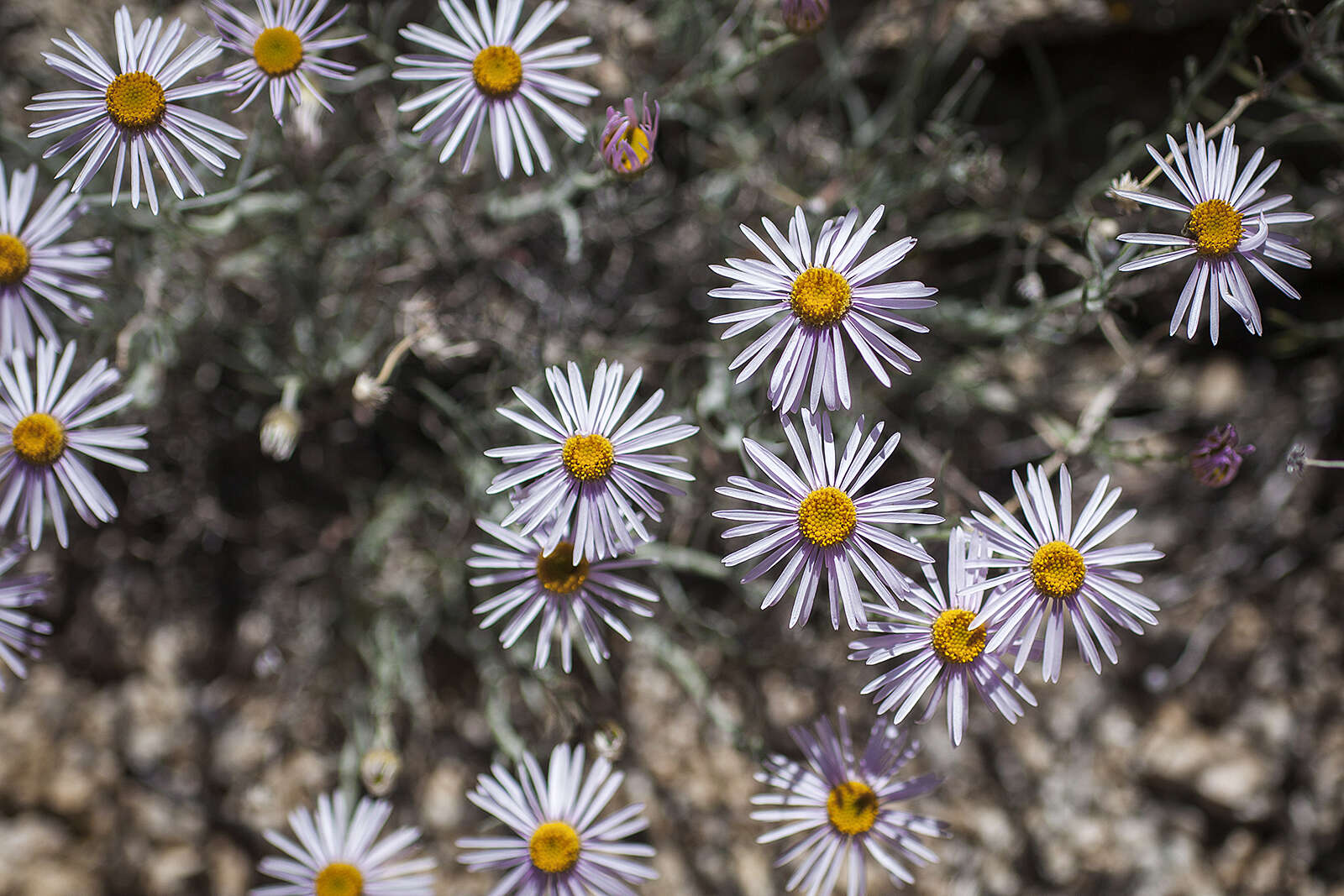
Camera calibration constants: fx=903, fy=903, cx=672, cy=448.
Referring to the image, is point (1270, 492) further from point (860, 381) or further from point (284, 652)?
point (284, 652)

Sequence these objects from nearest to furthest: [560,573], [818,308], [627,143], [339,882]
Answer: [818,308] → [627,143] → [560,573] → [339,882]

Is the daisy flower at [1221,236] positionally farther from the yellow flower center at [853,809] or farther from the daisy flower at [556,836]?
the daisy flower at [556,836]

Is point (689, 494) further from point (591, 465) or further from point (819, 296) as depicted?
point (819, 296)

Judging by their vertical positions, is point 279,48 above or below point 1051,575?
above

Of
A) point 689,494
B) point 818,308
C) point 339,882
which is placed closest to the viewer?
point 818,308

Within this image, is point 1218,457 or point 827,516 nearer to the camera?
point 827,516

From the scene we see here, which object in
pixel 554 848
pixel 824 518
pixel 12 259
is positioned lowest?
pixel 554 848

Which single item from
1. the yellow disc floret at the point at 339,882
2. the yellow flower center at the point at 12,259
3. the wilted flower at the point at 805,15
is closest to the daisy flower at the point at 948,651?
the wilted flower at the point at 805,15

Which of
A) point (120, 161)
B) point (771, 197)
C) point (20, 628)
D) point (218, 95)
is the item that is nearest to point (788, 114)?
point (771, 197)

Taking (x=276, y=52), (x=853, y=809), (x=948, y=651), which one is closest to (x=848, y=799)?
(x=853, y=809)
